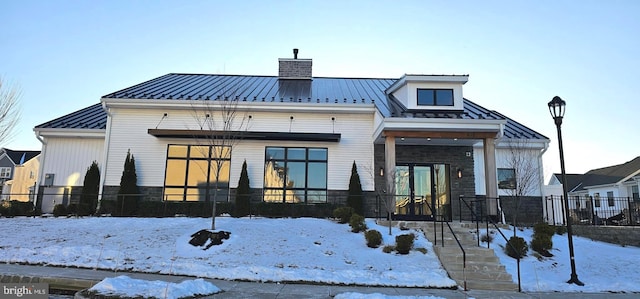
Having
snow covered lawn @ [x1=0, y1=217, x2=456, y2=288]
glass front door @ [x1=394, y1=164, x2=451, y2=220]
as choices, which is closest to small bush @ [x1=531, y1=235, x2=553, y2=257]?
snow covered lawn @ [x1=0, y1=217, x2=456, y2=288]

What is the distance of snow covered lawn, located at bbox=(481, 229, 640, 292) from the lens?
870 centimetres

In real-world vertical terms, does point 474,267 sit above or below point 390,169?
below

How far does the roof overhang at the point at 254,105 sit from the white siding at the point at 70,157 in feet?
7.09

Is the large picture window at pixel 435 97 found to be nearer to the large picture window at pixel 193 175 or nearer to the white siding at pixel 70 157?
the large picture window at pixel 193 175

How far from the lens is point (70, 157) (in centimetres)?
1673

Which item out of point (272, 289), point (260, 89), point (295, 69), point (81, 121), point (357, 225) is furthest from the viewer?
point (295, 69)

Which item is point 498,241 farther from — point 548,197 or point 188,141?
point 188,141

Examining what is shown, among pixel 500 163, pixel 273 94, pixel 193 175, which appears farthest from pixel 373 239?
pixel 273 94

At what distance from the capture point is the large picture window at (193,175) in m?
16.0

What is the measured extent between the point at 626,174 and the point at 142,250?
121 feet

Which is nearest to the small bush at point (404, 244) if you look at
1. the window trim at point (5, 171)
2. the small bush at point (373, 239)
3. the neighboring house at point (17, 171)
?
the small bush at point (373, 239)

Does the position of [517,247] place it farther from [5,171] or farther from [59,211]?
[5,171]

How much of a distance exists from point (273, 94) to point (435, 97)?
23.9 ft

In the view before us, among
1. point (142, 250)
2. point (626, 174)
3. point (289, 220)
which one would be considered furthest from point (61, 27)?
point (626, 174)
